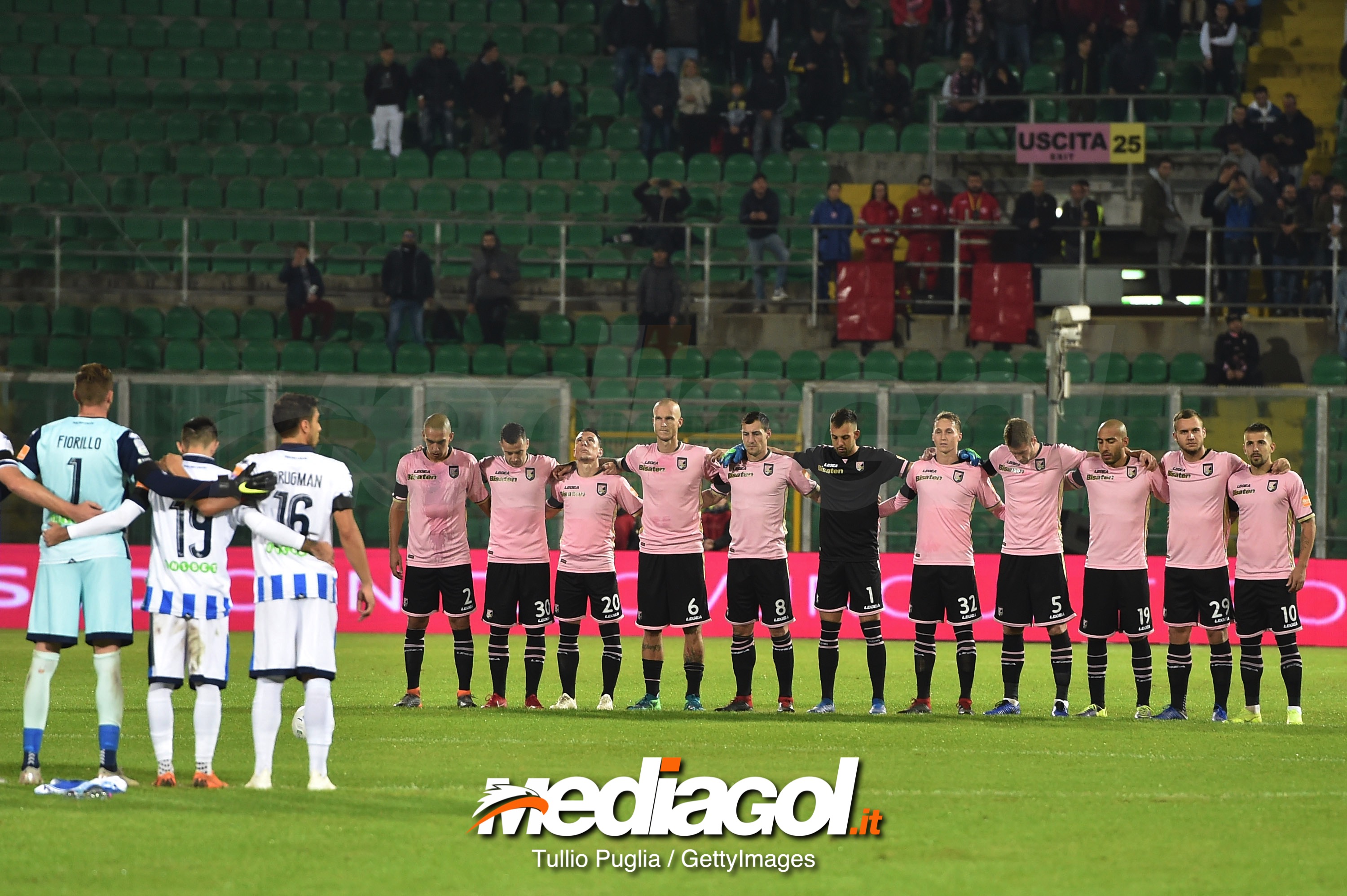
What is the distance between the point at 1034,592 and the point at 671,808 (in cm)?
536

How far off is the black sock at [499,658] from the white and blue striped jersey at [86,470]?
425 centimetres

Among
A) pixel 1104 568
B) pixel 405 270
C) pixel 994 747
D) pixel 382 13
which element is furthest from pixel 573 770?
pixel 382 13

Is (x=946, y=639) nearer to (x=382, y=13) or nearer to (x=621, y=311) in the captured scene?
(x=621, y=311)

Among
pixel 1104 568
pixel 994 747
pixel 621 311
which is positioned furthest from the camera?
pixel 621 311

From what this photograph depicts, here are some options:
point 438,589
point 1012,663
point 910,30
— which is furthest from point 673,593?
point 910,30

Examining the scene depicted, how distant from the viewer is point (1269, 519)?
11.8 m

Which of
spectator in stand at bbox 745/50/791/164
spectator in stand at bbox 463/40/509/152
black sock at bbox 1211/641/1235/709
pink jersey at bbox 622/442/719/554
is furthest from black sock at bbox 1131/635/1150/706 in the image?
spectator in stand at bbox 463/40/509/152

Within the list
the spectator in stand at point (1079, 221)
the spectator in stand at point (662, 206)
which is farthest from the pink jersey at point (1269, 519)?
the spectator in stand at point (662, 206)

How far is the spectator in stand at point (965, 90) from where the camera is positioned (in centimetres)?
2538

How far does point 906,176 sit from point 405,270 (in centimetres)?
862

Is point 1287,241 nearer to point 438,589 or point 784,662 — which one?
point 784,662

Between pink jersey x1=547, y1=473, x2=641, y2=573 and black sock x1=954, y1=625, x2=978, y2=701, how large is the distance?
262 cm

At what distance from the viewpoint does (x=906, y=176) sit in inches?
1030

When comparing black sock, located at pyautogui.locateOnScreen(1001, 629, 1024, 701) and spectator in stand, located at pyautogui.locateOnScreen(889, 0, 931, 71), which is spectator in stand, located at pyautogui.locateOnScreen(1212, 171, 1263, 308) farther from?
black sock, located at pyautogui.locateOnScreen(1001, 629, 1024, 701)
